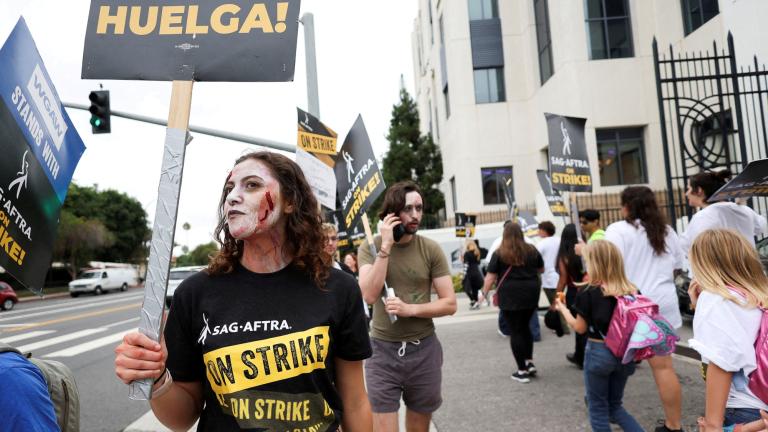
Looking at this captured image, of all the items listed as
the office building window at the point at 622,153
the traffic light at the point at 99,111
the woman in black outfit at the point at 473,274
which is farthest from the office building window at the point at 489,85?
the traffic light at the point at 99,111

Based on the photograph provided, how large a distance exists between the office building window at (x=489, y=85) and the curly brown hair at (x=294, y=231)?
998 inches

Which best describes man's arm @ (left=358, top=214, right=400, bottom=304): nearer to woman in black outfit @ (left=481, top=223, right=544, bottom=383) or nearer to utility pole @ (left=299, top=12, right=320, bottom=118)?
woman in black outfit @ (left=481, top=223, right=544, bottom=383)

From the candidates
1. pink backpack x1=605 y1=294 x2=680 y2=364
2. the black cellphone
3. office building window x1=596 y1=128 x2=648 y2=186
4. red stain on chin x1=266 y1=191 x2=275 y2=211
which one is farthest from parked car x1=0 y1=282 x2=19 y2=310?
office building window x1=596 y1=128 x2=648 y2=186

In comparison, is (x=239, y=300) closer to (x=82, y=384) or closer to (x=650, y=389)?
(x=650, y=389)

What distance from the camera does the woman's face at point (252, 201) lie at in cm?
196

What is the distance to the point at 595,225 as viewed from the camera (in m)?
6.76

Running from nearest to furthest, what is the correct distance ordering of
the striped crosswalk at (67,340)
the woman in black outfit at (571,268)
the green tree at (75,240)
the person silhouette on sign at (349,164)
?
→ 1. the person silhouette on sign at (349,164)
2. the woman in black outfit at (571,268)
3. the striped crosswalk at (67,340)
4. the green tree at (75,240)

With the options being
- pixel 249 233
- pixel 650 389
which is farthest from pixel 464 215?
pixel 249 233

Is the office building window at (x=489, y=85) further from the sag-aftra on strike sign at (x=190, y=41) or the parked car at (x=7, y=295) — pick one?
the sag-aftra on strike sign at (x=190, y=41)

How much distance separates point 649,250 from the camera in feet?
15.8

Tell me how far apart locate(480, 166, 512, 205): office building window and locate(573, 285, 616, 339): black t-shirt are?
870 inches

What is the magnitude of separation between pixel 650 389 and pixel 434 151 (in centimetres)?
3191

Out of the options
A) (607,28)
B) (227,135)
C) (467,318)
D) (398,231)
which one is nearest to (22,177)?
(398,231)

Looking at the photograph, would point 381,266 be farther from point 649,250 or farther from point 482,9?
point 482,9
